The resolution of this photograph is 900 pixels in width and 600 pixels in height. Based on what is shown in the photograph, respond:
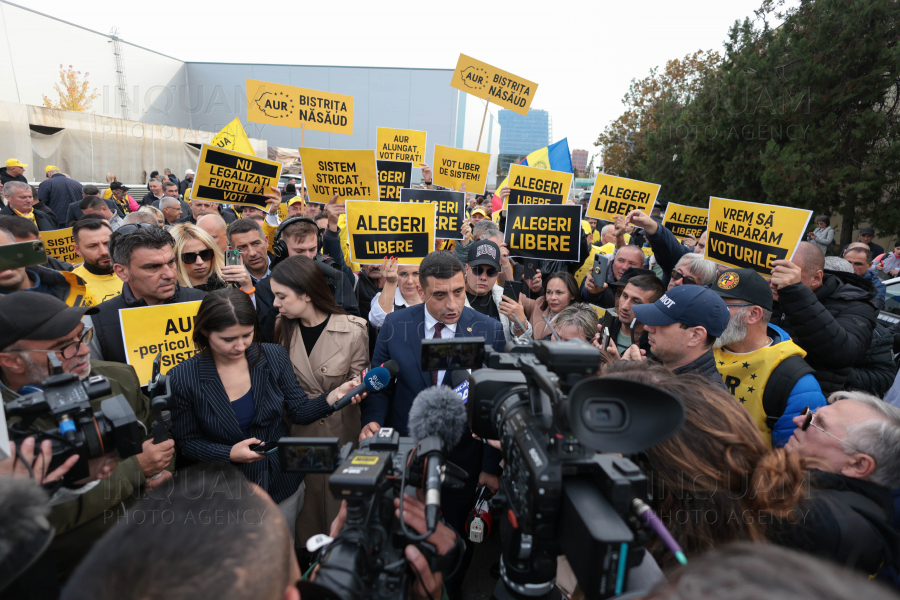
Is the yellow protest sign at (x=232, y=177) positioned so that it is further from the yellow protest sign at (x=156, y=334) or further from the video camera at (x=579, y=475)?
the video camera at (x=579, y=475)

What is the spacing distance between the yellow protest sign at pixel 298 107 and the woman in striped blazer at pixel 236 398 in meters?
4.99

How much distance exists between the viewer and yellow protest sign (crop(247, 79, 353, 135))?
679 centimetres

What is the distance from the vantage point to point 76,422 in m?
1.50

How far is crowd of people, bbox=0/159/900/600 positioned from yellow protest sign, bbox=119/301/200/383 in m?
0.15

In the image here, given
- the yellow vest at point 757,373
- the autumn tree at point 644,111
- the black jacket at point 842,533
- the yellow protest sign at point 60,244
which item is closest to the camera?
the black jacket at point 842,533

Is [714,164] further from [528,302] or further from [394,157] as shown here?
[528,302]

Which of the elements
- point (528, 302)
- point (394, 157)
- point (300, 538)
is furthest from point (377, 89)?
point (300, 538)

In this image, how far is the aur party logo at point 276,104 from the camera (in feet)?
22.6

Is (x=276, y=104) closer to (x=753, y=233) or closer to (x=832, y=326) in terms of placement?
(x=753, y=233)

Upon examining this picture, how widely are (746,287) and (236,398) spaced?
311cm

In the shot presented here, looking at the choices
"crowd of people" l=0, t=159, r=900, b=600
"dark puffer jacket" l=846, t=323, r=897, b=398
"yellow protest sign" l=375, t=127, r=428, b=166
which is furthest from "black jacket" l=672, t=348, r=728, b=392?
"yellow protest sign" l=375, t=127, r=428, b=166

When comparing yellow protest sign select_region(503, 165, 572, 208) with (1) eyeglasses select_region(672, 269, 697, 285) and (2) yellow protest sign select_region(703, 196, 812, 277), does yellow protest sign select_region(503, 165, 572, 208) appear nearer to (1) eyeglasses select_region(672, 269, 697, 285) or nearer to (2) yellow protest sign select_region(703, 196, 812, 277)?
(2) yellow protest sign select_region(703, 196, 812, 277)

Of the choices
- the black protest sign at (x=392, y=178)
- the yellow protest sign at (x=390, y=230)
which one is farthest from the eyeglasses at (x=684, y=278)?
the black protest sign at (x=392, y=178)

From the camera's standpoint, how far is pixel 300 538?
3.03 metres
